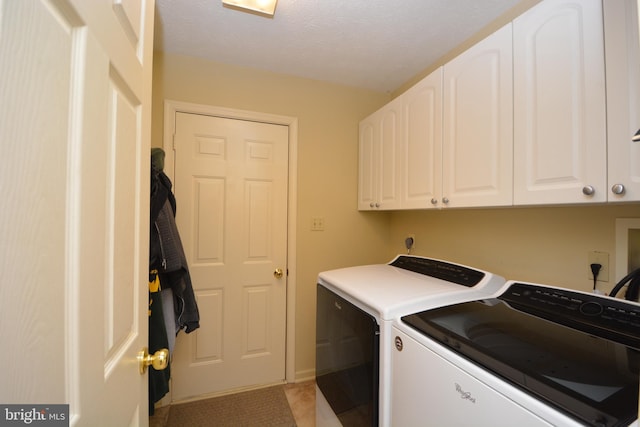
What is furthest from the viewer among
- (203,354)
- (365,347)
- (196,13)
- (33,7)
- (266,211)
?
(266,211)

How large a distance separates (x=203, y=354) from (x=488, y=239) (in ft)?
6.76

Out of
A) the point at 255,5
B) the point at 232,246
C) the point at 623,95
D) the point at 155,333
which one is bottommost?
the point at 155,333

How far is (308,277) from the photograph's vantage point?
2145 mm

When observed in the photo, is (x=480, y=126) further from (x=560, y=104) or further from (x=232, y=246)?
(x=232, y=246)

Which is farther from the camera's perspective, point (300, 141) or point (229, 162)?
point (300, 141)

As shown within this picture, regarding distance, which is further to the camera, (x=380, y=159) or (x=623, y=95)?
(x=380, y=159)

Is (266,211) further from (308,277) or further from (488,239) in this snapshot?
(488,239)

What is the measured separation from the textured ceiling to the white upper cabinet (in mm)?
374

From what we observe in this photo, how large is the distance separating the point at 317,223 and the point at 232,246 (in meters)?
0.69

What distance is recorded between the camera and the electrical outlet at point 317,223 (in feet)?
7.09

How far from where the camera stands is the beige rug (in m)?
1.69

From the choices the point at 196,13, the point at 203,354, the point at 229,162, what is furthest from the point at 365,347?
the point at 196,13

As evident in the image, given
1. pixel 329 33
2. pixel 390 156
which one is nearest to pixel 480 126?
pixel 390 156

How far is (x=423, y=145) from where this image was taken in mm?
1515
